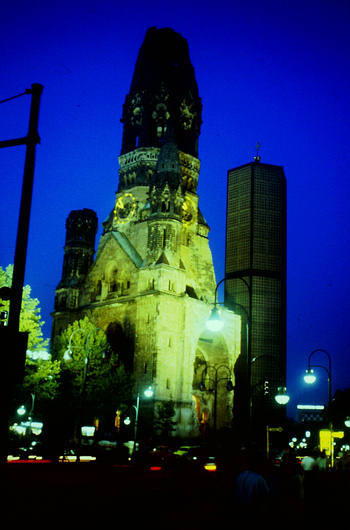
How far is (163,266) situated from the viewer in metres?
59.7

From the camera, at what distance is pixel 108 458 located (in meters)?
15.4

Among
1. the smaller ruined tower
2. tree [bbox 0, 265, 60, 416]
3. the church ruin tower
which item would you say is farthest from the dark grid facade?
tree [bbox 0, 265, 60, 416]

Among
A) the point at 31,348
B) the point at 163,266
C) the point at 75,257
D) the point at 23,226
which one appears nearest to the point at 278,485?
the point at 23,226

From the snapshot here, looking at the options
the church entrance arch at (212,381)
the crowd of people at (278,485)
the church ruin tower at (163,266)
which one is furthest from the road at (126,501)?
the church entrance arch at (212,381)

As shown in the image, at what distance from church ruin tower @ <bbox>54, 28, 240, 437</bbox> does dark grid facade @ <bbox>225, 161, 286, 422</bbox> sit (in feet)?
180

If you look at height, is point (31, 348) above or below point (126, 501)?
above

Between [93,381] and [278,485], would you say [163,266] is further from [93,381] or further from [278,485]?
[278,485]

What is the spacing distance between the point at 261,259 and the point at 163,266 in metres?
80.2

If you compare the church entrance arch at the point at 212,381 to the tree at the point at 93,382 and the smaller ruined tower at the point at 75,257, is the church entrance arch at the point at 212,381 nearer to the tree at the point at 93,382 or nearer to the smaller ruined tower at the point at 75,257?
the tree at the point at 93,382

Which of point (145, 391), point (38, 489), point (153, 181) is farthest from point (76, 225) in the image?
point (38, 489)

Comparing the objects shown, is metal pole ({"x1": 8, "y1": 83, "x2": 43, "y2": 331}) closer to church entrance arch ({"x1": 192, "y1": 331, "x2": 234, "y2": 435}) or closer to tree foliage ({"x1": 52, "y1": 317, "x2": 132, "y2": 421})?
tree foliage ({"x1": 52, "y1": 317, "x2": 132, "y2": 421})

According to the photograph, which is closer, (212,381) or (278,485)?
(278,485)

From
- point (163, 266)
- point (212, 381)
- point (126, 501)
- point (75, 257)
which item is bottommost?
point (126, 501)

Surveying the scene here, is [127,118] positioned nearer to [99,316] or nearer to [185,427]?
[99,316]
